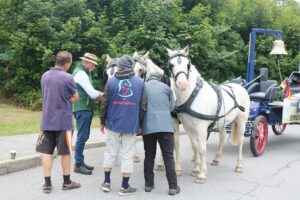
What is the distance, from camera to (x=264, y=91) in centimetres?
1035

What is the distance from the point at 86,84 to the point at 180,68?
1575 millimetres

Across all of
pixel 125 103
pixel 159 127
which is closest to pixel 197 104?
pixel 159 127

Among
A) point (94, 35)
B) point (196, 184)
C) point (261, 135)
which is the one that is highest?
point (94, 35)

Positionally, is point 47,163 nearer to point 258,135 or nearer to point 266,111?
point 258,135

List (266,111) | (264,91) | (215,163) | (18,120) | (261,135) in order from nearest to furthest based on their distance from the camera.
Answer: (215,163), (261,135), (266,111), (264,91), (18,120)

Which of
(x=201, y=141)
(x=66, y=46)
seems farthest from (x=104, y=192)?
(x=66, y=46)

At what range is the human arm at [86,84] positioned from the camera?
6.45 metres

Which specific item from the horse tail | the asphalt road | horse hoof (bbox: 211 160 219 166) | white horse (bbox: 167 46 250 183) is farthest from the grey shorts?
the horse tail

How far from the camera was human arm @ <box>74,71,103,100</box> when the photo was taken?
21.1 feet

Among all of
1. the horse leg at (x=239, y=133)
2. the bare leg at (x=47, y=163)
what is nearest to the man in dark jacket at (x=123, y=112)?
the bare leg at (x=47, y=163)

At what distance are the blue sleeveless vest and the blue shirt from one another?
2.05 feet

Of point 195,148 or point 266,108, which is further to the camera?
point 266,108

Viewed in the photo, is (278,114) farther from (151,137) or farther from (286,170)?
(151,137)

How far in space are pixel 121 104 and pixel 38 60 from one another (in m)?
9.60
